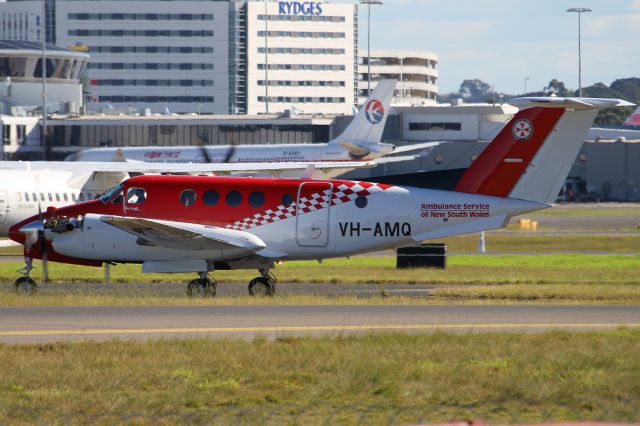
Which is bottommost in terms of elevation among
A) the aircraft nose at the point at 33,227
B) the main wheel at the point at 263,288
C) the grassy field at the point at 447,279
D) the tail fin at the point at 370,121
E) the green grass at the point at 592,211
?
the green grass at the point at 592,211

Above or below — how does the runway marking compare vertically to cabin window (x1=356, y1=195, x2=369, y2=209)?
below

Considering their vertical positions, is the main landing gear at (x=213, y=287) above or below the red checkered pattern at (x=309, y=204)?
below

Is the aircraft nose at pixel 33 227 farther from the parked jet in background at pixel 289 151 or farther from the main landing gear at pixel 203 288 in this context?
the parked jet in background at pixel 289 151

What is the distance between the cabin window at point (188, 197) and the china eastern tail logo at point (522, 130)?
321 inches

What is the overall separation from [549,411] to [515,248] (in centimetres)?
4095

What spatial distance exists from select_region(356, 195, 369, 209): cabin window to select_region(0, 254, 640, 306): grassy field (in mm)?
2723

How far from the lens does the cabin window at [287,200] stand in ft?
104

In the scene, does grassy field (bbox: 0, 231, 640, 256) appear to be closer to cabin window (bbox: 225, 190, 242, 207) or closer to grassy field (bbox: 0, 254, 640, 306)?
grassy field (bbox: 0, 254, 640, 306)

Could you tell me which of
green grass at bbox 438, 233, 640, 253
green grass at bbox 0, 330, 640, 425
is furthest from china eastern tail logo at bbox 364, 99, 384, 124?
green grass at bbox 0, 330, 640, 425

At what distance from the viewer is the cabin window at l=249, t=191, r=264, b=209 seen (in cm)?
3192

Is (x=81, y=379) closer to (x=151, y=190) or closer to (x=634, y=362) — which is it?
(x=634, y=362)

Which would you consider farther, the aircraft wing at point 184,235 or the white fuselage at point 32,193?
the white fuselage at point 32,193

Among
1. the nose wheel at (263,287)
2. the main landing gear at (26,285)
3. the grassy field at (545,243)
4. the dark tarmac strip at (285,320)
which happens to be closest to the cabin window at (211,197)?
the nose wheel at (263,287)

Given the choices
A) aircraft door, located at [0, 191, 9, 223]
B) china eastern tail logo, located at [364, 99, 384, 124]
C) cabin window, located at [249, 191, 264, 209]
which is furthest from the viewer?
china eastern tail logo, located at [364, 99, 384, 124]
